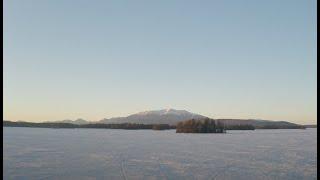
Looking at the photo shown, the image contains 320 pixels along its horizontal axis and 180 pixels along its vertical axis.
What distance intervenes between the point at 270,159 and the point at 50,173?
8962 mm

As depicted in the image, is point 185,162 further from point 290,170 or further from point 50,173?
point 50,173

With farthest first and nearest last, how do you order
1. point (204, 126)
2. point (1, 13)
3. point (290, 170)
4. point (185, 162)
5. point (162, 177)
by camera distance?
1. point (204, 126)
2. point (185, 162)
3. point (290, 170)
4. point (162, 177)
5. point (1, 13)

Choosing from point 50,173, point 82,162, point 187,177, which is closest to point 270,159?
point 187,177

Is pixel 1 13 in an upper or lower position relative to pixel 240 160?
upper

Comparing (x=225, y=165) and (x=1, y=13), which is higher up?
(x=1, y=13)

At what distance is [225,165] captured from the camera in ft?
44.4

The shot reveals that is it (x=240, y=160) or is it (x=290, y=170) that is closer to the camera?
(x=290, y=170)

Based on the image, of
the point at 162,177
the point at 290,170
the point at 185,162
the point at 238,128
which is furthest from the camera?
the point at 238,128

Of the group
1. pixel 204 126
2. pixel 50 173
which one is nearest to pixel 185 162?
pixel 50 173

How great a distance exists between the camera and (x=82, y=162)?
46.6ft

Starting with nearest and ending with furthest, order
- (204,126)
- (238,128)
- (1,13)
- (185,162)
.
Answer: (1,13), (185,162), (204,126), (238,128)

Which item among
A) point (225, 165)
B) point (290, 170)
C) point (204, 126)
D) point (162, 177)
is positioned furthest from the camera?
point (204, 126)

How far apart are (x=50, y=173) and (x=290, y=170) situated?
7.59 metres

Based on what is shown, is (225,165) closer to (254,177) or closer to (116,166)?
(254,177)
